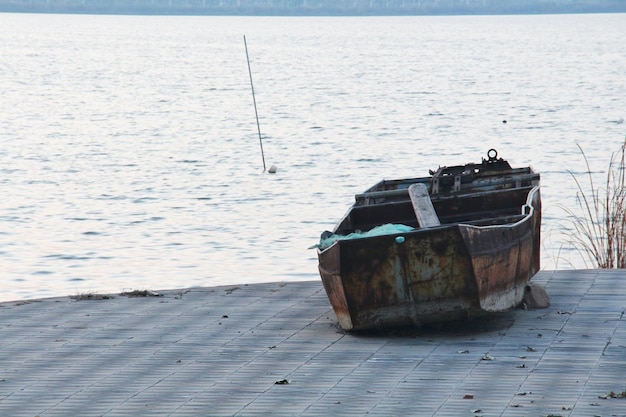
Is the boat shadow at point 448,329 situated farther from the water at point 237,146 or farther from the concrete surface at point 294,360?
the water at point 237,146

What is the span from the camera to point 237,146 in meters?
32.7

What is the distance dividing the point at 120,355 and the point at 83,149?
24.6 meters

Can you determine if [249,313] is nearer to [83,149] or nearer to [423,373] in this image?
[423,373]

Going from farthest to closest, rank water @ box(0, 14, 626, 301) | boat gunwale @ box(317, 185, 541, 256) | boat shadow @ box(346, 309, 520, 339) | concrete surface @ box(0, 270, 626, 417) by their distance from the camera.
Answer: water @ box(0, 14, 626, 301) → boat shadow @ box(346, 309, 520, 339) → boat gunwale @ box(317, 185, 541, 256) → concrete surface @ box(0, 270, 626, 417)

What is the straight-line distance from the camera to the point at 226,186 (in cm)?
2481

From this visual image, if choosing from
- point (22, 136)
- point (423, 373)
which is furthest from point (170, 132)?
point (423, 373)

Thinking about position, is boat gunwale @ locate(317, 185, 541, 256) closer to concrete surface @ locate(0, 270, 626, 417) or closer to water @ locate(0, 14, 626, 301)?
concrete surface @ locate(0, 270, 626, 417)

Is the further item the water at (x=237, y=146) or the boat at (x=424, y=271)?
the water at (x=237, y=146)

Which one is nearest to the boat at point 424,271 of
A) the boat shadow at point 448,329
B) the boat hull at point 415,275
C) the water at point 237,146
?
the boat hull at point 415,275

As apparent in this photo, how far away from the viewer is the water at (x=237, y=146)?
17047mm

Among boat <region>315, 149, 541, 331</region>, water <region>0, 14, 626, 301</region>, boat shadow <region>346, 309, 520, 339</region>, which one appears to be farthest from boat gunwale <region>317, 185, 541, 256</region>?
water <region>0, 14, 626, 301</region>

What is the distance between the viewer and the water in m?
17.0

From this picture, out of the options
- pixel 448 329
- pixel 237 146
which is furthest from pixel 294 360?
pixel 237 146

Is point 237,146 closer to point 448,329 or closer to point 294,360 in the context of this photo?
point 448,329
